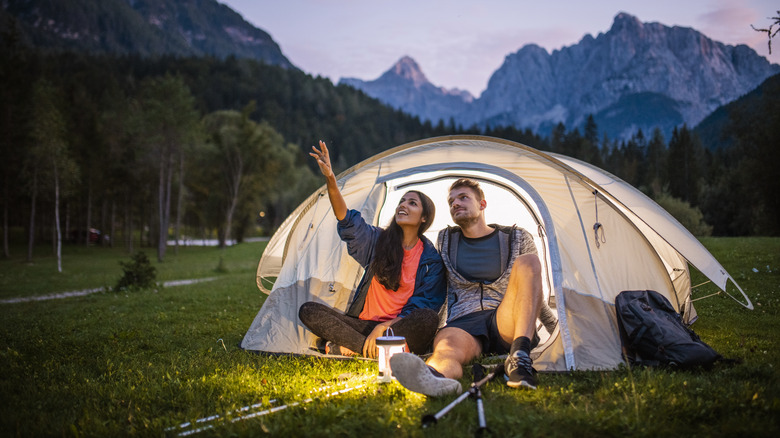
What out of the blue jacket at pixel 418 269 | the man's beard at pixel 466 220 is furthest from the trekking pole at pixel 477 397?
the man's beard at pixel 466 220

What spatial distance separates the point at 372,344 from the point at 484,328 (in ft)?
3.40

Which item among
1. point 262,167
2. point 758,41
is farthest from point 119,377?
point 262,167

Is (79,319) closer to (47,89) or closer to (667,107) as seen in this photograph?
(47,89)

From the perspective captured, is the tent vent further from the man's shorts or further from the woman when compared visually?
the woman

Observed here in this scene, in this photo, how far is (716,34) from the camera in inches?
344

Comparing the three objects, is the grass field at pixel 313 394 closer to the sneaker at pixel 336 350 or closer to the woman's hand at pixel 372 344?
the woman's hand at pixel 372 344

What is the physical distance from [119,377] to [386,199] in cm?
365

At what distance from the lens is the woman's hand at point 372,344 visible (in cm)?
424

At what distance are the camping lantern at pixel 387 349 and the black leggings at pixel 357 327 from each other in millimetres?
766

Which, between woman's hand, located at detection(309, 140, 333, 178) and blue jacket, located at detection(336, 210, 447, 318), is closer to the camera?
woman's hand, located at detection(309, 140, 333, 178)

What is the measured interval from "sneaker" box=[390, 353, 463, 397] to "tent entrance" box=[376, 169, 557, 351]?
265 centimetres

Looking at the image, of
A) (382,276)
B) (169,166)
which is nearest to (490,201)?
(382,276)

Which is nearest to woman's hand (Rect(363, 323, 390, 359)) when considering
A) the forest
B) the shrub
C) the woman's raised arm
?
the woman's raised arm

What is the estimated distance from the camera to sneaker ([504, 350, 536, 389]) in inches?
128
